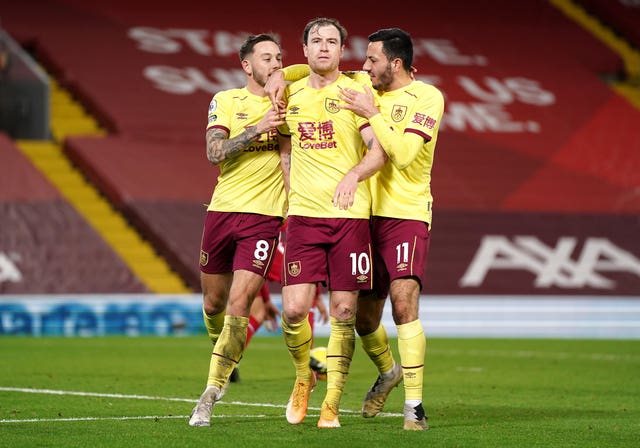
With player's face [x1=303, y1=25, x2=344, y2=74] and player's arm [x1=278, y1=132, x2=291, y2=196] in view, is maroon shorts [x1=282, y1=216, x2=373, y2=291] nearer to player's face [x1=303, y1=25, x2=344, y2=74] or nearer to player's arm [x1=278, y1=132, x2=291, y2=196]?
player's arm [x1=278, y1=132, x2=291, y2=196]

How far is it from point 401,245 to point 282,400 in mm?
2298

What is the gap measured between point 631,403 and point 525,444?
3118mm

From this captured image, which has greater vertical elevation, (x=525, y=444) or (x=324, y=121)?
(x=324, y=121)

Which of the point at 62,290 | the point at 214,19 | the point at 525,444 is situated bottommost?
the point at 62,290

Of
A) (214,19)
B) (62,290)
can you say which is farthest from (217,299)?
(214,19)

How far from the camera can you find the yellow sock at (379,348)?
27.3 ft

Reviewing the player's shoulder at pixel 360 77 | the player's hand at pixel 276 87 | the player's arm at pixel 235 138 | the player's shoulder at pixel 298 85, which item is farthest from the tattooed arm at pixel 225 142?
the player's shoulder at pixel 360 77

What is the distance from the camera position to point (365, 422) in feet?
25.6

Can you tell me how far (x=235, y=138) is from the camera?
7941 mm

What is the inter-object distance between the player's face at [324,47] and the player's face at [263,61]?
2.04 ft

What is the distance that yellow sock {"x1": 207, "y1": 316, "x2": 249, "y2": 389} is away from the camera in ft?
25.5

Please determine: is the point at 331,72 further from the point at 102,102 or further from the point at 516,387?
the point at 102,102

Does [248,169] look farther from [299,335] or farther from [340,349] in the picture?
[340,349]

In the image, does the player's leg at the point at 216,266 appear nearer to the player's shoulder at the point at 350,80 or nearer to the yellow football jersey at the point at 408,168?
the yellow football jersey at the point at 408,168
